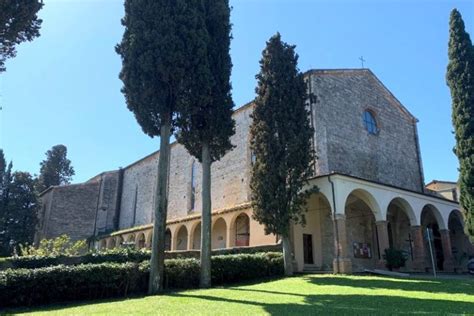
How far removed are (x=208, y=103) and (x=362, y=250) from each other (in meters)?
12.1

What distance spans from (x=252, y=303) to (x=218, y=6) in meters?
10.6

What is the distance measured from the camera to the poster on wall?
20.0m

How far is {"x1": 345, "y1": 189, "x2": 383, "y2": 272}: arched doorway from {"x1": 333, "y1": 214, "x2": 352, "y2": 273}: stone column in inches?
155

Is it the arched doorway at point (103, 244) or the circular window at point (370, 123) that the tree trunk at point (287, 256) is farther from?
the arched doorway at point (103, 244)

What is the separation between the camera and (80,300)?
11.0 m

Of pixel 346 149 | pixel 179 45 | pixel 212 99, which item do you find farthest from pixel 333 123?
pixel 179 45

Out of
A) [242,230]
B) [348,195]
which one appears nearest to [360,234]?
[348,195]

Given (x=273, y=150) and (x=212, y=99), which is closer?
(x=212, y=99)

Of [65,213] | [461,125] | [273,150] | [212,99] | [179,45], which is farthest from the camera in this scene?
[65,213]

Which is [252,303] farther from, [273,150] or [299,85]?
[299,85]

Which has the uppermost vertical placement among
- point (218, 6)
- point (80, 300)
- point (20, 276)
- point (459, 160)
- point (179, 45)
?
point (218, 6)

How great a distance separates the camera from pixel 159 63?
12.7 m

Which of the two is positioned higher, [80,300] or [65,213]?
[65,213]

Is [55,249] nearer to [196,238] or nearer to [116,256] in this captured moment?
[116,256]
